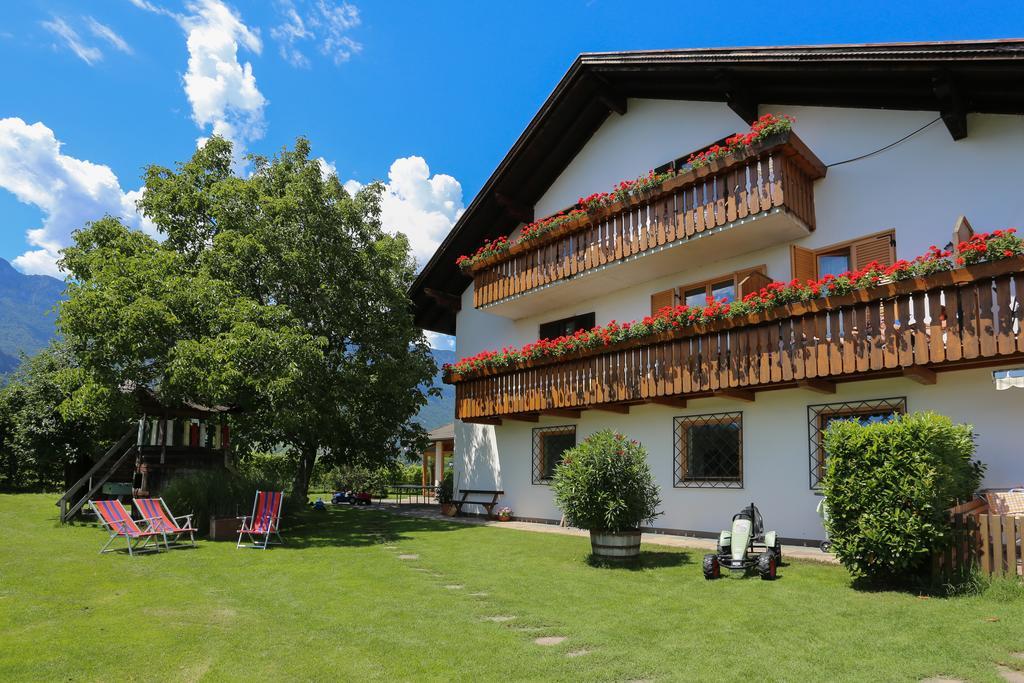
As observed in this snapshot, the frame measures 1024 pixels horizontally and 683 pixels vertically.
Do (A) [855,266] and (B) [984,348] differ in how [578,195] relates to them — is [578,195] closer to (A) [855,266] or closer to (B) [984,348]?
(A) [855,266]

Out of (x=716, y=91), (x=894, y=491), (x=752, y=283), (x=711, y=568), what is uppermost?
(x=716, y=91)

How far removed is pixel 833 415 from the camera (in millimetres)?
12000

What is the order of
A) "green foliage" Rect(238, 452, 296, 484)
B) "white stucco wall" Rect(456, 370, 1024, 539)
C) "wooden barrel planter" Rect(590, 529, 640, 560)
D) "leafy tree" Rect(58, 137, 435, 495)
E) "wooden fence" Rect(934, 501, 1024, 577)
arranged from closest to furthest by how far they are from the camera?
1. "wooden fence" Rect(934, 501, 1024, 577)
2. "white stucco wall" Rect(456, 370, 1024, 539)
3. "wooden barrel planter" Rect(590, 529, 640, 560)
4. "leafy tree" Rect(58, 137, 435, 495)
5. "green foliage" Rect(238, 452, 296, 484)

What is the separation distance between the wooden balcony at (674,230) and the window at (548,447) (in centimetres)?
338

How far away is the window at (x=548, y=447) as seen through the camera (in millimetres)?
17812

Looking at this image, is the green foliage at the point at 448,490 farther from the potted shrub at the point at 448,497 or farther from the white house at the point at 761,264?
the white house at the point at 761,264

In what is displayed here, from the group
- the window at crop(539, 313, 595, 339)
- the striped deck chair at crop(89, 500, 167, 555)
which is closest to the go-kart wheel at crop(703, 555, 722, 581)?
the striped deck chair at crop(89, 500, 167, 555)

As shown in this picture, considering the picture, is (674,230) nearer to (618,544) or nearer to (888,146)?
(888,146)

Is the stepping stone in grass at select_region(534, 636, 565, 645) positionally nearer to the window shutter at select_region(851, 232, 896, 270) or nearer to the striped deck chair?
the striped deck chair

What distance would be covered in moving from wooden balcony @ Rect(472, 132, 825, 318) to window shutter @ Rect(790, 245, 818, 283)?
39 cm

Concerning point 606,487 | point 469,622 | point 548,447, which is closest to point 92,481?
point 548,447

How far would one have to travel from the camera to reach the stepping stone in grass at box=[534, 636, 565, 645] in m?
5.99

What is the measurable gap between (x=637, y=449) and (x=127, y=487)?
13965 millimetres

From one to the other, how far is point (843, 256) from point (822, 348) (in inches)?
105
